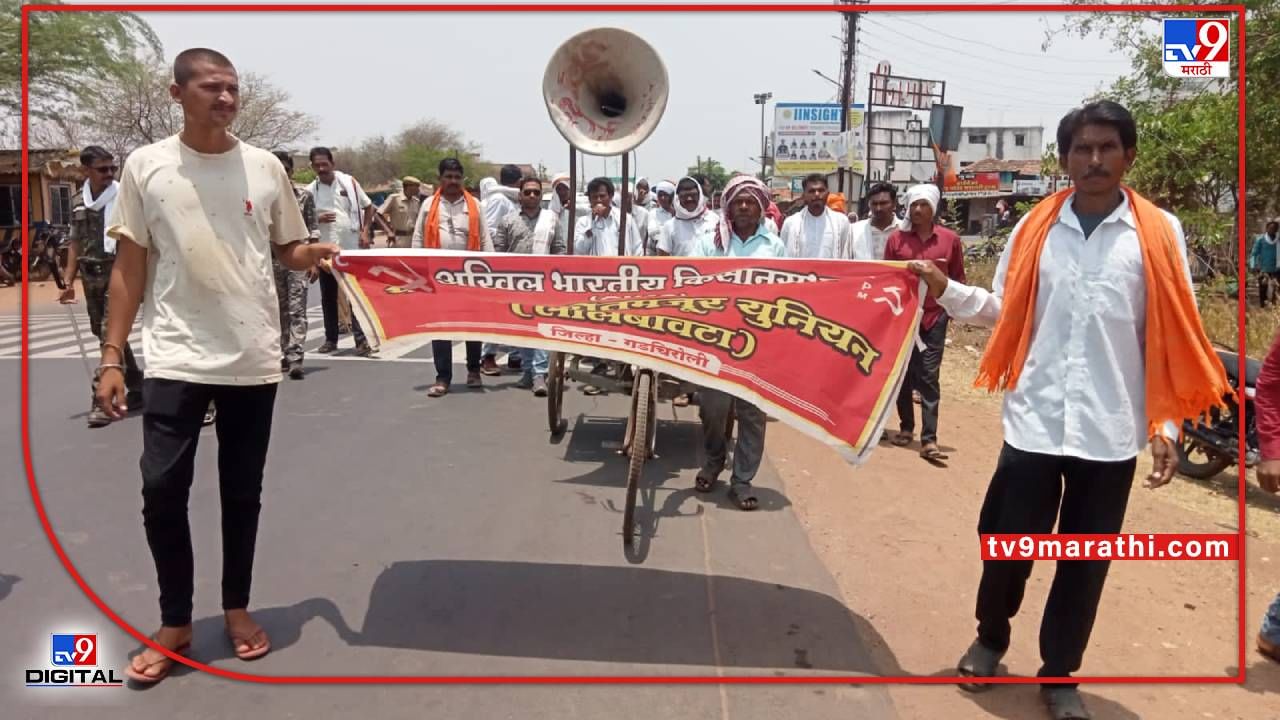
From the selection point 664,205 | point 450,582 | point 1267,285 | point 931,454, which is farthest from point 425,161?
point 450,582

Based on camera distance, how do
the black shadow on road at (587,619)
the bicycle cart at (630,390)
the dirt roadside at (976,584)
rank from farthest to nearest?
the bicycle cart at (630,390)
the black shadow on road at (587,619)
the dirt roadside at (976,584)

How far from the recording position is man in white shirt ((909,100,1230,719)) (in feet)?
9.11

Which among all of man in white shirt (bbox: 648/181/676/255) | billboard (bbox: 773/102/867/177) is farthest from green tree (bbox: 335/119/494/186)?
man in white shirt (bbox: 648/181/676/255)

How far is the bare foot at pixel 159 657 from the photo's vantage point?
304cm

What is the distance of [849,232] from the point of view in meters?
7.55

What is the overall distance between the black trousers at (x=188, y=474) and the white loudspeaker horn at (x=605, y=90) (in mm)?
2689

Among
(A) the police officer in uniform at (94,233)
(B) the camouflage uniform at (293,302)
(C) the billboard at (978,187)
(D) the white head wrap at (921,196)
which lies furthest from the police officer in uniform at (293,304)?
(C) the billboard at (978,187)

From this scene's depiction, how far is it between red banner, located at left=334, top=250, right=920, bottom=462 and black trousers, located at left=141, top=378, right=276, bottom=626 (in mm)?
614

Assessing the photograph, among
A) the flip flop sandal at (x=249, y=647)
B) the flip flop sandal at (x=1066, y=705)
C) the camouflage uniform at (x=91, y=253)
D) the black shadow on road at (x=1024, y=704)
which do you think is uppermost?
the camouflage uniform at (x=91, y=253)

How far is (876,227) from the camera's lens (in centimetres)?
742

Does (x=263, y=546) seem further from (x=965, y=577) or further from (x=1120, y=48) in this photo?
(x=1120, y=48)

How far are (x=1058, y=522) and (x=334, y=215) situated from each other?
7.56 meters

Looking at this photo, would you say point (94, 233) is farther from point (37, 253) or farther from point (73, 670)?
point (37, 253)

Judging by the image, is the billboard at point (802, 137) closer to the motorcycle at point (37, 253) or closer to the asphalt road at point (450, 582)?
the motorcycle at point (37, 253)
